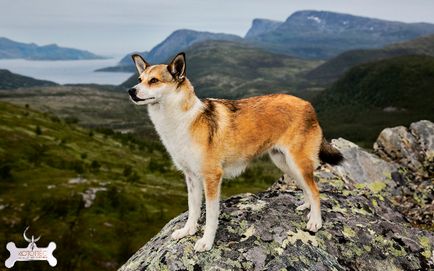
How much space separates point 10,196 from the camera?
73.3m

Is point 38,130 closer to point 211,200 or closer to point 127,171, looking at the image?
point 127,171

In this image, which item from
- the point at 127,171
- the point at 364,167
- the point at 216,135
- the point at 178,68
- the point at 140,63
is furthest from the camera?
the point at 127,171

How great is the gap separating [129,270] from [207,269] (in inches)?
85.2

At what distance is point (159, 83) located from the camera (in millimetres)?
10703

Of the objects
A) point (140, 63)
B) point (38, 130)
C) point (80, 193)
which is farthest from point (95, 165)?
point (140, 63)

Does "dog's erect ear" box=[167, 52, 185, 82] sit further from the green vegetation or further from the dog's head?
the green vegetation

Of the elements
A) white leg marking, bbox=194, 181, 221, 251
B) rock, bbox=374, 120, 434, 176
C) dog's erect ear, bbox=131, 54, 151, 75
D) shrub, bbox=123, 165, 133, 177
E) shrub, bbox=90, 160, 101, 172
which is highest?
dog's erect ear, bbox=131, 54, 151, 75

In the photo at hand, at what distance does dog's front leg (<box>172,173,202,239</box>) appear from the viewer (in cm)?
1173

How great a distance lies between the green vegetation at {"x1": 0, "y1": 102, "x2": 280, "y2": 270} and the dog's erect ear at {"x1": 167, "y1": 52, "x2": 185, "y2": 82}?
31.8 metres

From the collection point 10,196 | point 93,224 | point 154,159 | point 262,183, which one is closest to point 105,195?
point 93,224

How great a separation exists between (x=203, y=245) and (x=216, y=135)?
2909 mm

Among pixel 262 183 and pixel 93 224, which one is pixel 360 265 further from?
pixel 262 183

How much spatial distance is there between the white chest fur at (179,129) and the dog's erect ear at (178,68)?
819 millimetres

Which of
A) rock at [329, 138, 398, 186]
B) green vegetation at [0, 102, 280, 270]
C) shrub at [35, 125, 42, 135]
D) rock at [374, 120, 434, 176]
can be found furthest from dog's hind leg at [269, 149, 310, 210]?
shrub at [35, 125, 42, 135]
